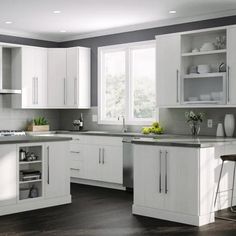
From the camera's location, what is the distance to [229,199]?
6.00m

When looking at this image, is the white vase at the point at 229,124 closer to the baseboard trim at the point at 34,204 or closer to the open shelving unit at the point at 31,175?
the baseboard trim at the point at 34,204

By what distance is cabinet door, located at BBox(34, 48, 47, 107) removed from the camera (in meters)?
8.55

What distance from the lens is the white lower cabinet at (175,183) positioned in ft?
17.1

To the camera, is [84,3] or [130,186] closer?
[84,3]

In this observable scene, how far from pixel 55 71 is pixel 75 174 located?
186 cm

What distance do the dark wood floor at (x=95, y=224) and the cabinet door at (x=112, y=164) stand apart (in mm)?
1093

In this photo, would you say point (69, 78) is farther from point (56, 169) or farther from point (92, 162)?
point (56, 169)

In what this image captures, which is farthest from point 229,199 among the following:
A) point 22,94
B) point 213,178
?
point 22,94

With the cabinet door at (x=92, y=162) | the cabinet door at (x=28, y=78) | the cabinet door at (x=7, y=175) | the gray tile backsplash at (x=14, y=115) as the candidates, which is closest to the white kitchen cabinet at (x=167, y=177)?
the cabinet door at (x=7, y=175)

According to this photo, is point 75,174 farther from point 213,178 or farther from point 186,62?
point 213,178

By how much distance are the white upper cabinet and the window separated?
10.4 inches

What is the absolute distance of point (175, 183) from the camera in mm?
5367

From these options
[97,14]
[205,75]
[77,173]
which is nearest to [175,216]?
[205,75]

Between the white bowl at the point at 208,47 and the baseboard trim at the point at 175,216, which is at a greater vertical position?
the white bowl at the point at 208,47
